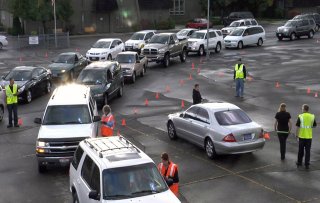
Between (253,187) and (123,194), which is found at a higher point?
(123,194)

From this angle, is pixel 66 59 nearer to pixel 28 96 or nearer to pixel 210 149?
pixel 28 96

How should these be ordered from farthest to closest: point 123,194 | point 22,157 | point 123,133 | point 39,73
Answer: point 39,73 → point 123,133 → point 22,157 → point 123,194

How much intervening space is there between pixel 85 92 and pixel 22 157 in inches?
120

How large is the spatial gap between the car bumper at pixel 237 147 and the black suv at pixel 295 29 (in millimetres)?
38861

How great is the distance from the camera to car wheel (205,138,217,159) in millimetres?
15907

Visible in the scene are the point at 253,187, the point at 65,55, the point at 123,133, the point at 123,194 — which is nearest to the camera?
the point at 123,194

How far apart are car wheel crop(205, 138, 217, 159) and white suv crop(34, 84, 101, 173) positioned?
3540 millimetres

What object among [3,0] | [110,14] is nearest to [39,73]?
[110,14]

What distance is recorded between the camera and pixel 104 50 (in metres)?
38.4

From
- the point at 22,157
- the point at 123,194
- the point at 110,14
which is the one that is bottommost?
the point at 22,157

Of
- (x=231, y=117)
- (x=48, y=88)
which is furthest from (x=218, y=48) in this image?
(x=231, y=117)

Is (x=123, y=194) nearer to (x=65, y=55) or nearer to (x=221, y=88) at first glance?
(x=221, y=88)

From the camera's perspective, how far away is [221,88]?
94.3 feet

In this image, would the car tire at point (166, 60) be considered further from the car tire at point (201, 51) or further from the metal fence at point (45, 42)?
the metal fence at point (45, 42)
